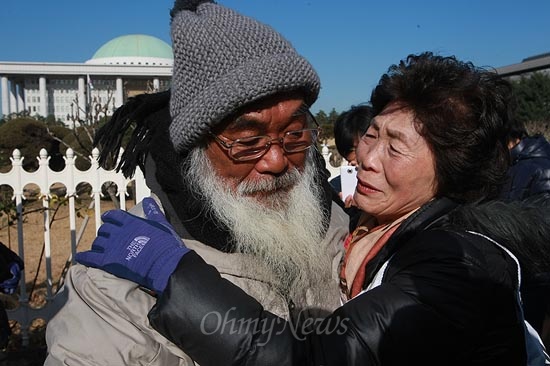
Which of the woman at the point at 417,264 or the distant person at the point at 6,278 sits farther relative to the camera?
the distant person at the point at 6,278

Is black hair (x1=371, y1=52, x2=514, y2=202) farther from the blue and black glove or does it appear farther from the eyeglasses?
the blue and black glove

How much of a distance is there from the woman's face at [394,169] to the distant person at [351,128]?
212 cm

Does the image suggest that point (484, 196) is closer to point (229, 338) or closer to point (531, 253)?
point (531, 253)

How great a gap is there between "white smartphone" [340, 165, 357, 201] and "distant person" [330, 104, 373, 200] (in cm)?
14

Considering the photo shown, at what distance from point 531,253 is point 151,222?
1153 millimetres

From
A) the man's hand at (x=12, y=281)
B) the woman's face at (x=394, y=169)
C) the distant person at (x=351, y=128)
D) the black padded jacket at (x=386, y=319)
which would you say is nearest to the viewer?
the black padded jacket at (x=386, y=319)

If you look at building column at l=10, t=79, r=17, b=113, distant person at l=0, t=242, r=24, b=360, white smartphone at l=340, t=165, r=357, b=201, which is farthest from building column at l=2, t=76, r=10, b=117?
white smartphone at l=340, t=165, r=357, b=201

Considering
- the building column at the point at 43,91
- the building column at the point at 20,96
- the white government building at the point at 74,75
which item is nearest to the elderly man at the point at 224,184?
the white government building at the point at 74,75

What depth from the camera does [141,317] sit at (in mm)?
1393

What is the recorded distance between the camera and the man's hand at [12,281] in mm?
3271

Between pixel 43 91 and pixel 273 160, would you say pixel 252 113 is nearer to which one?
pixel 273 160

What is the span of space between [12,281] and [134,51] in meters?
64.1

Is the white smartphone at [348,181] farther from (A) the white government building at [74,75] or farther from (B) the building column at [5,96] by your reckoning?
(B) the building column at [5,96]

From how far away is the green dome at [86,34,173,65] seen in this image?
6119 cm
